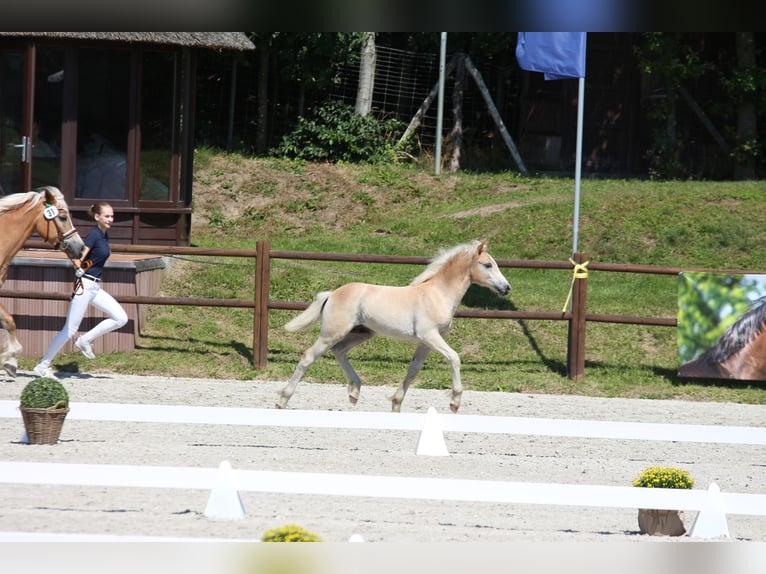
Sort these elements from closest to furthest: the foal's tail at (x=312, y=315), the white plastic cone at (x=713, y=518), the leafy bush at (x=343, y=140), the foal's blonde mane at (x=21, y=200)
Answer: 1. the white plastic cone at (x=713, y=518)
2. the foal's tail at (x=312, y=315)
3. the foal's blonde mane at (x=21, y=200)
4. the leafy bush at (x=343, y=140)

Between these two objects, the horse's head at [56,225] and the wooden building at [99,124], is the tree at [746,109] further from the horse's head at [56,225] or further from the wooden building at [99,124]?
the horse's head at [56,225]

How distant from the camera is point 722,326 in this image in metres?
10.5

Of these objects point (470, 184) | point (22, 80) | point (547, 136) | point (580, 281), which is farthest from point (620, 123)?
point (22, 80)

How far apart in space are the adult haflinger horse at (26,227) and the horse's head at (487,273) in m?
3.72

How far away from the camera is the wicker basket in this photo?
21.3 feet

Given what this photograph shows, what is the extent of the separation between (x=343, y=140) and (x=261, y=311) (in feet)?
33.7

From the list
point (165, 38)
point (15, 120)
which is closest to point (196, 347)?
point (165, 38)

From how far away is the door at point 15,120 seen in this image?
497 inches

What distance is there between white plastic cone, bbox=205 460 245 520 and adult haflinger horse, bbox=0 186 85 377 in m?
5.13

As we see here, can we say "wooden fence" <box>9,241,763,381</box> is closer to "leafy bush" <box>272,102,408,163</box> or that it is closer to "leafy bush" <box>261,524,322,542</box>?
"leafy bush" <box>261,524,322,542</box>

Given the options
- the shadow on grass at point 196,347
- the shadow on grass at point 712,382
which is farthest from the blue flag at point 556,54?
the shadow on grass at point 196,347

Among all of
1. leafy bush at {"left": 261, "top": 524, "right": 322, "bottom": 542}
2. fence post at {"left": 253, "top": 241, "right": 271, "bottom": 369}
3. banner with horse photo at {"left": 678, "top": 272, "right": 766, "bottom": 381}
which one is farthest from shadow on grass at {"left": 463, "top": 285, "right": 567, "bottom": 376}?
leafy bush at {"left": 261, "top": 524, "right": 322, "bottom": 542}

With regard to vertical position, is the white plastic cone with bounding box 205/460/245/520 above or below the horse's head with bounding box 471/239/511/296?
below
